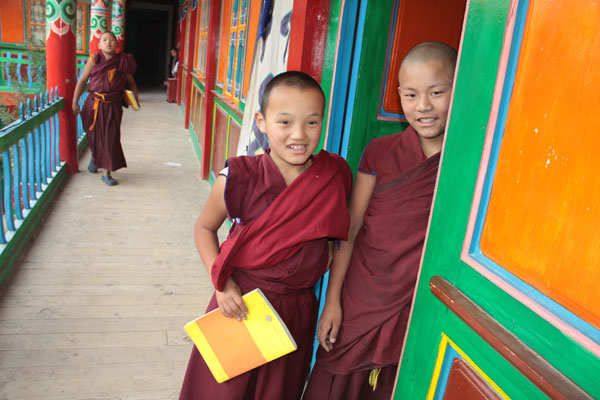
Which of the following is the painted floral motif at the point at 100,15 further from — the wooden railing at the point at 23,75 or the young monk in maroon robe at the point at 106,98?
the young monk in maroon robe at the point at 106,98

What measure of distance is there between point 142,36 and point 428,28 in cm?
2533

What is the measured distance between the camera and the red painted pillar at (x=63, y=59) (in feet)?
18.2

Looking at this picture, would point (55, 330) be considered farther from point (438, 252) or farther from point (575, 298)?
point (575, 298)

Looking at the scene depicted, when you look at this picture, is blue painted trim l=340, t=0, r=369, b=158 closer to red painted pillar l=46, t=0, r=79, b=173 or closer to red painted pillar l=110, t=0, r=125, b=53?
red painted pillar l=46, t=0, r=79, b=173

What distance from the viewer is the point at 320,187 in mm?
1395

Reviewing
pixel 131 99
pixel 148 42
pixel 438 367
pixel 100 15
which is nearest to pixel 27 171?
pixel 131 99

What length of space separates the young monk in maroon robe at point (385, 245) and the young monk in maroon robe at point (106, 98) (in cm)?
451

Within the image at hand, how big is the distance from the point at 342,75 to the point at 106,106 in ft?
13.3

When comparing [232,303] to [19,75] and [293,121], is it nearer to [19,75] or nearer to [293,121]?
[293,121]

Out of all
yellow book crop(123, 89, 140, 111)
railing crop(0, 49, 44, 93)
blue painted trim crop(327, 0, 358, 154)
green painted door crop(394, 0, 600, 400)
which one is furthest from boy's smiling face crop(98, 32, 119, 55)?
railing crop(0, 49, 44, 93)

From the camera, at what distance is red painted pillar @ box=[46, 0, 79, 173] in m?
5.54

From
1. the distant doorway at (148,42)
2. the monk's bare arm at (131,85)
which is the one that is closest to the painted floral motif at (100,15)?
the monk's bare arm at (131,85)

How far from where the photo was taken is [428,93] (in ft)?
4.63

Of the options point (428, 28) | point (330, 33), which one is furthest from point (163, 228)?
point (428, 28)
